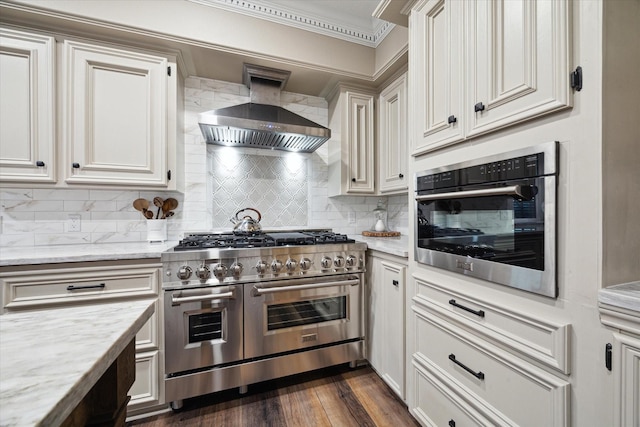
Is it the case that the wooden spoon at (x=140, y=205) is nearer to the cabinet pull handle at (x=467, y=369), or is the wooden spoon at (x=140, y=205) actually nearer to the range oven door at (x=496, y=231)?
the range oven door at (x=496, y=231)

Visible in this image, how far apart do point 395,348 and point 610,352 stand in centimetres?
113

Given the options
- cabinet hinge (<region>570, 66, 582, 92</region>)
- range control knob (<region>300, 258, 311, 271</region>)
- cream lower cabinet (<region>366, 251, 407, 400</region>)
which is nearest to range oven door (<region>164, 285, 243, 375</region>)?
range control knob (<region>300, 258, 311, 271</region>)

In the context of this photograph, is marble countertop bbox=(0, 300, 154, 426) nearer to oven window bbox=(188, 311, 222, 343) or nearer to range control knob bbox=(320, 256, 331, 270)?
oven window bbox=(188, 311, 222, 343)

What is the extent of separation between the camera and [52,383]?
1.11 feet

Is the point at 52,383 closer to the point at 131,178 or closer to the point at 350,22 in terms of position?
the point at 131,178

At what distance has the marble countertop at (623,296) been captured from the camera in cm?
70

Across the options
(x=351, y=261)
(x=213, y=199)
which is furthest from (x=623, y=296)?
(x=213, y=199)

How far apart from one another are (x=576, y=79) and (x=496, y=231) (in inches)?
21.6

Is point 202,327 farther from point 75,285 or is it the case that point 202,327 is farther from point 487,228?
point 487,228

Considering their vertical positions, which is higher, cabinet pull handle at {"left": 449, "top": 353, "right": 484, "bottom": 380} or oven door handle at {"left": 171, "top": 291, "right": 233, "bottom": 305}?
oven door handle at {"left": 171, "top": 291, "right": 233, "bottom": 305}

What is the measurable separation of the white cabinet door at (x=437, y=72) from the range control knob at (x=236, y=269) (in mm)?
1269

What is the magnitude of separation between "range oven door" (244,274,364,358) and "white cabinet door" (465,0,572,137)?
1.31 meters

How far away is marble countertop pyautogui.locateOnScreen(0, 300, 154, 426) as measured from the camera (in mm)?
301

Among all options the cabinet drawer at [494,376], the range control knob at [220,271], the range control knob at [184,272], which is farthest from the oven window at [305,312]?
the cabinet drawer at [494,376]
